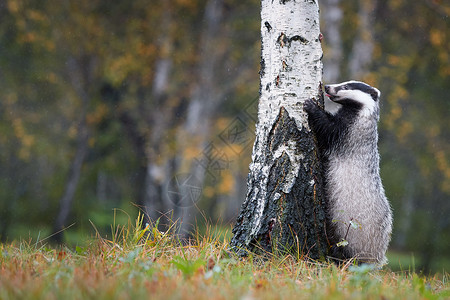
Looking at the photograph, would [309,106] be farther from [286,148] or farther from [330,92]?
[330,92]

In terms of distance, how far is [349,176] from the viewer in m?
3.86

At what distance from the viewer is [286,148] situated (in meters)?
3.51

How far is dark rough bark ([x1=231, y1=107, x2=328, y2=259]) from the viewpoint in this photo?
3.40 metres

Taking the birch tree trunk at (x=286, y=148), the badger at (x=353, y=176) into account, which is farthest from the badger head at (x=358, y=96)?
the birch tree trunk at (x=286, y=148)

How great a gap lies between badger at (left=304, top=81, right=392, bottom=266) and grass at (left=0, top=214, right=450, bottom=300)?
0.56 metres

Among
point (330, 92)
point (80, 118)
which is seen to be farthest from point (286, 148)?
point (80, 118)

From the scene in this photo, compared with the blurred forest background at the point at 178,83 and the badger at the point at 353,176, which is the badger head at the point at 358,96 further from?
the blurred forest background at the point at 178,83

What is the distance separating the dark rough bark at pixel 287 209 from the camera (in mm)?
3402

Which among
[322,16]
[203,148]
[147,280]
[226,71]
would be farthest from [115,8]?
[147,280]

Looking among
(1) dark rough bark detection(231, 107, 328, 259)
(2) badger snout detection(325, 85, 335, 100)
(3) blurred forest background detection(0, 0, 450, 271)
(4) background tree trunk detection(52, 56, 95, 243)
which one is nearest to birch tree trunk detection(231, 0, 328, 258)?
(1) dark rough bark detection(231, 107, 328, 259)

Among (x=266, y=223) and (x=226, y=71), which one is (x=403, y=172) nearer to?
(x=226, y=71)

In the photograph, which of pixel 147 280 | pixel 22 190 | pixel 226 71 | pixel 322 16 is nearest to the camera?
pixel 147 280

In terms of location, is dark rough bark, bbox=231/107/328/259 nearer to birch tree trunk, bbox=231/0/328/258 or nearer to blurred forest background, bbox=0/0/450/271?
birch tree trunk, bbox=231/0/328/258

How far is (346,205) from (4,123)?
10.5m
